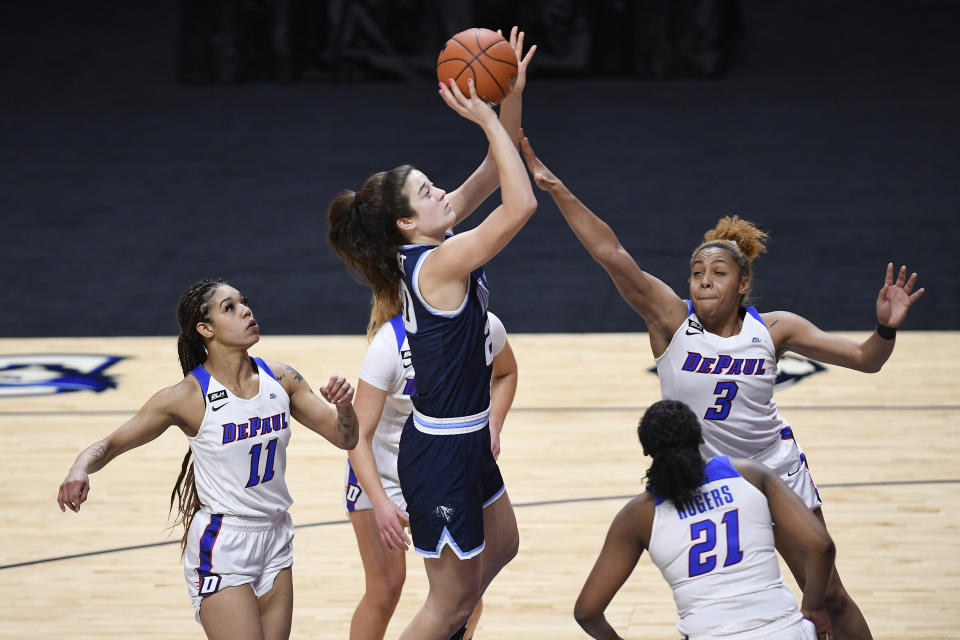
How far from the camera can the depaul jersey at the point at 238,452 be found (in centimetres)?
383

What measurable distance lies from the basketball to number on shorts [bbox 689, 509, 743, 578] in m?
1.55

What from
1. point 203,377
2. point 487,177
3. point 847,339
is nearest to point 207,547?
point 203,377

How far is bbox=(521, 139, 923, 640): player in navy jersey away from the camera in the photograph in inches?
159

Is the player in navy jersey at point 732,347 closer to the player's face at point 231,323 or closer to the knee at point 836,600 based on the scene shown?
the knee at point 836,600

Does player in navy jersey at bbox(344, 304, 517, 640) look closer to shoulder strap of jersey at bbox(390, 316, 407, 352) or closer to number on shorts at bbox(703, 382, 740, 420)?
shoulder strap of jersey at bbox(390, 316, 407, 352)

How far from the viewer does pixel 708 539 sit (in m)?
3.27

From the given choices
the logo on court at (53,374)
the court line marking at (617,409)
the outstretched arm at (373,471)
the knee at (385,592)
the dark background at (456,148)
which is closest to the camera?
the outstretched arm at (373,471)

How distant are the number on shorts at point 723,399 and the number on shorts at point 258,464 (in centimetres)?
137

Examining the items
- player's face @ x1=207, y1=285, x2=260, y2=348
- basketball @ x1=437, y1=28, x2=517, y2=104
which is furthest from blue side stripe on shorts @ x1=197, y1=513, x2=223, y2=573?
basketball @ x1=437, y1=28, x2=517, y2=104

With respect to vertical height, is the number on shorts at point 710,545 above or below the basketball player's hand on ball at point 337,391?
below

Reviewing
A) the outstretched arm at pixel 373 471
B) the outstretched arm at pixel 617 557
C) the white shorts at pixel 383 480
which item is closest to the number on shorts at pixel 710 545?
the outstretched arm at pixel 617 557

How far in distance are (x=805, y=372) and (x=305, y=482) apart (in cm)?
359

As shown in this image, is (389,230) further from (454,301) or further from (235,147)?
(235,147)

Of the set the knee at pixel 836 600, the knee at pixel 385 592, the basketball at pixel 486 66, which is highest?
the basketball at pixel 486 66
